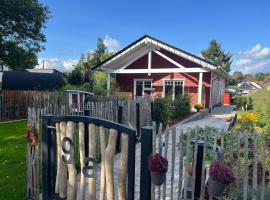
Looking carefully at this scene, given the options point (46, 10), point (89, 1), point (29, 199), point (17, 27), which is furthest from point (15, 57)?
point (29, 199)

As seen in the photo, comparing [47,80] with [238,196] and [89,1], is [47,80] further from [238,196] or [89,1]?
[238,196]

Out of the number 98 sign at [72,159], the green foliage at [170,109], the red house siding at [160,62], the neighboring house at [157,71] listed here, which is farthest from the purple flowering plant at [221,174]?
the red house siding at [160,62]

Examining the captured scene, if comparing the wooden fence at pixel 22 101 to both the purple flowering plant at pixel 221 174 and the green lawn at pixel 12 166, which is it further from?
the purple flowering plant at pixel 221 174

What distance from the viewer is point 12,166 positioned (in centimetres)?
654

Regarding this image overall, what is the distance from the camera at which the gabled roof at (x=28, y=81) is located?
28406 millimetres

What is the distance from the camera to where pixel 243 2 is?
1783cm

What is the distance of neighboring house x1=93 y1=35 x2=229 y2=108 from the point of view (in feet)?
62.9

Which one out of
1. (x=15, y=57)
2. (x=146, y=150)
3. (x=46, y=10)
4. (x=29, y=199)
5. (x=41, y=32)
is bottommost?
(x=29, y=199)

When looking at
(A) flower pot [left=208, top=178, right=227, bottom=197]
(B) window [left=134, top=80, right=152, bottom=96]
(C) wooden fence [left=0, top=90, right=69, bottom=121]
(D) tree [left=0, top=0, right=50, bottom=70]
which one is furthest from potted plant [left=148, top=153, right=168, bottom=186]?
(D) tree [left=0, top=0, right=50, bottom=70]

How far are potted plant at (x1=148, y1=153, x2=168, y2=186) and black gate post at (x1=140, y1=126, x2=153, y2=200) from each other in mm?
126

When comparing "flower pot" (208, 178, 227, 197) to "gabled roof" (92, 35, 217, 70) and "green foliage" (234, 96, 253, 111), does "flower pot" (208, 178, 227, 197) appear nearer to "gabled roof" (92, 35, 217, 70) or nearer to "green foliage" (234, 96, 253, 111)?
"gabled roof" (92, 35, 217, 70)

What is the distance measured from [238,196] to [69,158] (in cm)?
234

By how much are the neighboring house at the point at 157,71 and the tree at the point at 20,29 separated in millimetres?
6782

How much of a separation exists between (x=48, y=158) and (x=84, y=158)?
2.50ft
